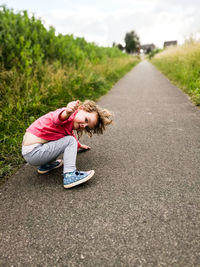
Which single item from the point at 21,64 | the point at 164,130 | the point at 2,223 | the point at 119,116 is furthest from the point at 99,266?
the point at 21,64

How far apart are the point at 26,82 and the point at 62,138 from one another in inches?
105

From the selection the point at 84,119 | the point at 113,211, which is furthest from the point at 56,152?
the point at 113,211

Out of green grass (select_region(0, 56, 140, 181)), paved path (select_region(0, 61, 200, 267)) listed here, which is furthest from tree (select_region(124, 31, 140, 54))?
paved path (select_region(0, 61, 200, 267))

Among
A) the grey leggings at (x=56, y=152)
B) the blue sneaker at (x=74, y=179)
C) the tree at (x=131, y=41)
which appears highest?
the tree at (x=131, y=41)

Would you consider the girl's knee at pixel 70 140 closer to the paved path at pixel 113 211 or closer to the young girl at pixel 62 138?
the young girl at pixel 62 138

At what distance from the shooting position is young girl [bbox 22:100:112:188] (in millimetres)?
2133

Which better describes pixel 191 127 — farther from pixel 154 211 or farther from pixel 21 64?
pixel 21 64

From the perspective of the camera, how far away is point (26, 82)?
4.39 meters

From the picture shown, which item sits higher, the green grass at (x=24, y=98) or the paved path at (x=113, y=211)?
the green grass at (x=24, y=98)

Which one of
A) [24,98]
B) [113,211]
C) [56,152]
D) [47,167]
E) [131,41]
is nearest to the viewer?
[113,211]

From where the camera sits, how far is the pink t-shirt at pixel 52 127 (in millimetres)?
2201

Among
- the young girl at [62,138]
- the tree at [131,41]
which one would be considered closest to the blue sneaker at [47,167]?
the young girl at [62,138]

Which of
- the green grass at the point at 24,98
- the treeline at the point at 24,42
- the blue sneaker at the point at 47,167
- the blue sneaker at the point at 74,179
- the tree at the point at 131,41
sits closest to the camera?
the blue sneaker at the point at 74,179

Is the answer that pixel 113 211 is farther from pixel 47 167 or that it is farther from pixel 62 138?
pixel 47 167
